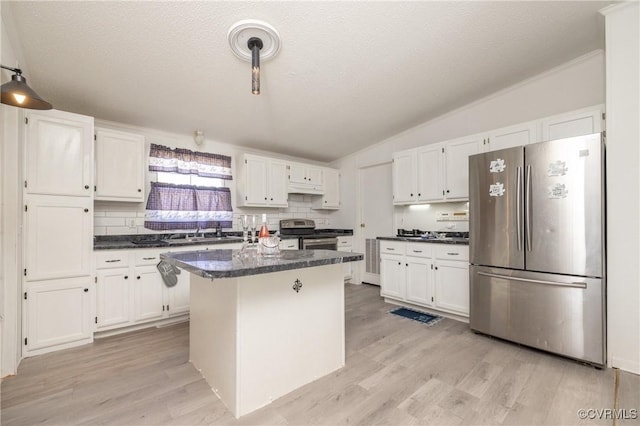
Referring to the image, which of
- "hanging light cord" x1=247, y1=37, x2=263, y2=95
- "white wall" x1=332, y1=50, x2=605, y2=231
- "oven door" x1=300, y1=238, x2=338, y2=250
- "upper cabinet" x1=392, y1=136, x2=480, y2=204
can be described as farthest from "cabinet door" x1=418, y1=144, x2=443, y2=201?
"hanging light cord" x1=247, y1=37, x2=263, y2=95

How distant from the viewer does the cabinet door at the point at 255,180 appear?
420 centimetres

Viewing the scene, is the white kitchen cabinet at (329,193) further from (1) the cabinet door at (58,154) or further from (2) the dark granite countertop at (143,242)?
(1) the cabinet door at (58,154)

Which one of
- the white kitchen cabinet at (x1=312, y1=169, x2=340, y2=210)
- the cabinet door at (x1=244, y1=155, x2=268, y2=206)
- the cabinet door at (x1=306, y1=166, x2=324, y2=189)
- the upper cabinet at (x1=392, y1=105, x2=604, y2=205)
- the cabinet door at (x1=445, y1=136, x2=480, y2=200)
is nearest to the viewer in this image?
the upper cabinet at (x1=392, y1=105, x2=604, y2=205)

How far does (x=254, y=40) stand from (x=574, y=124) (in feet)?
10.0

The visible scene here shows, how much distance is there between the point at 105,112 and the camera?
10.1 feet

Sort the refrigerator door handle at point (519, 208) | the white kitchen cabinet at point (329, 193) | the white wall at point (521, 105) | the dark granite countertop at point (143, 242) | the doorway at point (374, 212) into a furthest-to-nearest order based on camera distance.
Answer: the white kitchen cabinet at point (329, 193)
the doorway at point (374, 212)
the white wall at point (521, 105)
the dark granite countertop at point (143, 242)
the refrigerator door handle at point (519, 208)

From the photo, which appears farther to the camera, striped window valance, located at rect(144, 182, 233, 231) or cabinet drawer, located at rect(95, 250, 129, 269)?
striped window valance, located at rect(144, 182, 233, 231)

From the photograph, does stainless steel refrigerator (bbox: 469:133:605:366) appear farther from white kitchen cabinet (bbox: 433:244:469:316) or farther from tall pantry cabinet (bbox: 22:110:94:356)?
tall pantry cabinet (bbox: 22:110:94:356)

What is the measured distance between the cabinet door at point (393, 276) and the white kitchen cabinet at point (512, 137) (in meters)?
1.74

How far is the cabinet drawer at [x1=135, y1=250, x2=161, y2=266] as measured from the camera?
2.93m

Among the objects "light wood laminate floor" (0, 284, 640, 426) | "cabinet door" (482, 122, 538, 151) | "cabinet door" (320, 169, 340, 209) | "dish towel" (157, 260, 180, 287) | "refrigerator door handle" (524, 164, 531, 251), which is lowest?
"light wood laminate floor" (0, 284, 640, 426)

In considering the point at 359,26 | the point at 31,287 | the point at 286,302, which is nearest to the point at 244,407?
the point at 286,302

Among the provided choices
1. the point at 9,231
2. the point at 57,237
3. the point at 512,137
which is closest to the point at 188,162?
the point at 57,237

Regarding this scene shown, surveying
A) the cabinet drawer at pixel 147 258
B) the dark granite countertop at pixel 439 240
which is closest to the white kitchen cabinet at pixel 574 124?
the dark granite countertop at pixel 439 240
